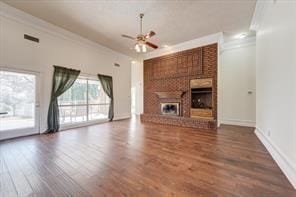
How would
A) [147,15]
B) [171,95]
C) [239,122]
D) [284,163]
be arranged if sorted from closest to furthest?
1. [284,163]
2. [147,15]
3. [239,122]
4. [171,95]

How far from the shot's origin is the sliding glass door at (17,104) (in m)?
4.12

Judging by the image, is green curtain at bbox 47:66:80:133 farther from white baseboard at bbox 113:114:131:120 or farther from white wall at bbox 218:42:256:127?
white wall at bbox 218:42:256:127

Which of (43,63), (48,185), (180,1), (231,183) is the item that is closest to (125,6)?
(180,1)

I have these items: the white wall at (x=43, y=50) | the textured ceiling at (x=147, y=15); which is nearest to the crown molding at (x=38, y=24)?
the white wall at (x=43, y=50)

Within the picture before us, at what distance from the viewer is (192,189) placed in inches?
72.2

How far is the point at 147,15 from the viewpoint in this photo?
438 centimetres

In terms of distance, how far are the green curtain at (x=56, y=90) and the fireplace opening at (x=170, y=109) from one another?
4242 mm

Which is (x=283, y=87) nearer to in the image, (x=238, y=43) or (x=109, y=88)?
(x=238, y=43)

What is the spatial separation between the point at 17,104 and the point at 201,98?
6618mm

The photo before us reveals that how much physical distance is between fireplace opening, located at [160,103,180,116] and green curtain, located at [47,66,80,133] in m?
4.24

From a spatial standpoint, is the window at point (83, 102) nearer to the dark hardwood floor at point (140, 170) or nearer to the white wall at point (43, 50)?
the white wall at point (43, 50)

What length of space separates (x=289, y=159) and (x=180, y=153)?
1.69 meters

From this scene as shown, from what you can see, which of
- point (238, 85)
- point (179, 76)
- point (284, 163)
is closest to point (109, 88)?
point (179, 76)

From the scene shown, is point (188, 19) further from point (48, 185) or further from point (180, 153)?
point (48, 185)
